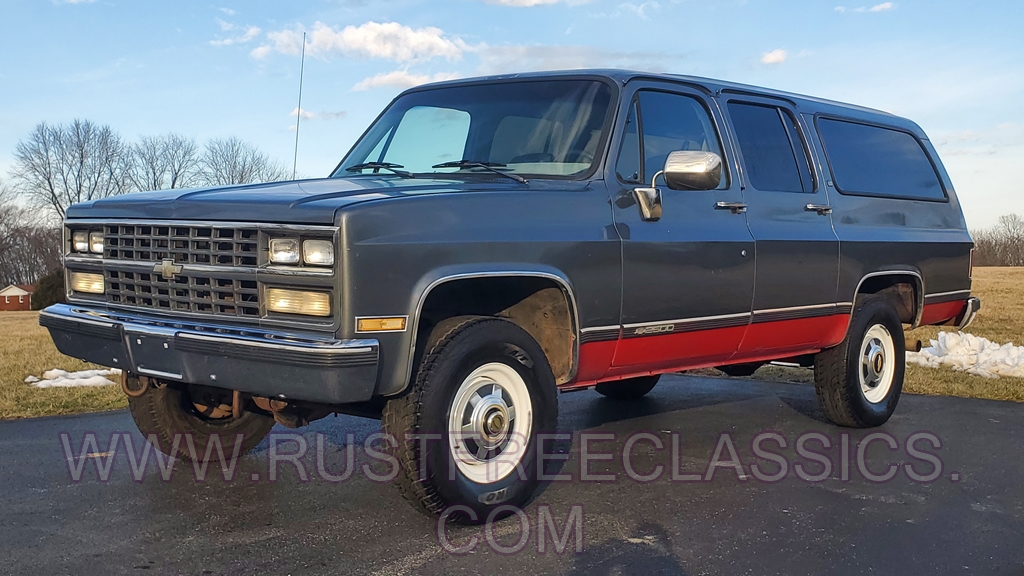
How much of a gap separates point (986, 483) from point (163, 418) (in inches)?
172

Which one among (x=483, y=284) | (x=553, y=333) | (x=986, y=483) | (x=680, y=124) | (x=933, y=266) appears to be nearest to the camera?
(x=483, y=284)

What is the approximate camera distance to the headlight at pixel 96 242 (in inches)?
187

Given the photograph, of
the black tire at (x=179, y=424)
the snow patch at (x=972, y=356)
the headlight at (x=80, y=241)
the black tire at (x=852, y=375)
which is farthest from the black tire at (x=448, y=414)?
the snow patch at (x=972, y=356)

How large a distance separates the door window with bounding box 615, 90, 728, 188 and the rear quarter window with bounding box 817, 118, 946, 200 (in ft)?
4.28

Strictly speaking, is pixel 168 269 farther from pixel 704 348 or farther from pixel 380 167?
pixel 704 348

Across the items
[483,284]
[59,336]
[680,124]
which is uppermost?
[680,124]

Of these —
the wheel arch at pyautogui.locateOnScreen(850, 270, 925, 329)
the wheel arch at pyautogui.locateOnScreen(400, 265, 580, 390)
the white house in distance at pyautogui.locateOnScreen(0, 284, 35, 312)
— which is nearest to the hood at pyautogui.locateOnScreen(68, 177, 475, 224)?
the wheel arch at pyautogui.locateOnScreen(400, 265, 580, 390)

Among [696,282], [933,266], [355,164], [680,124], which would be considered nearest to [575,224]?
[696,282]

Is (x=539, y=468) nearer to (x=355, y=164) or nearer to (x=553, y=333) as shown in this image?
(x=553, y=333)

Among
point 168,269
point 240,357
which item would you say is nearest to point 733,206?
point 240,357

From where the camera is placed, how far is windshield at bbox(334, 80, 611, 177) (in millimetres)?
5020

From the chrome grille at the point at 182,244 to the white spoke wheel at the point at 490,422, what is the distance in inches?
43.5

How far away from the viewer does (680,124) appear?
5.50 m

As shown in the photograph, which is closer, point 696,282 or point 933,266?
point 696,282
